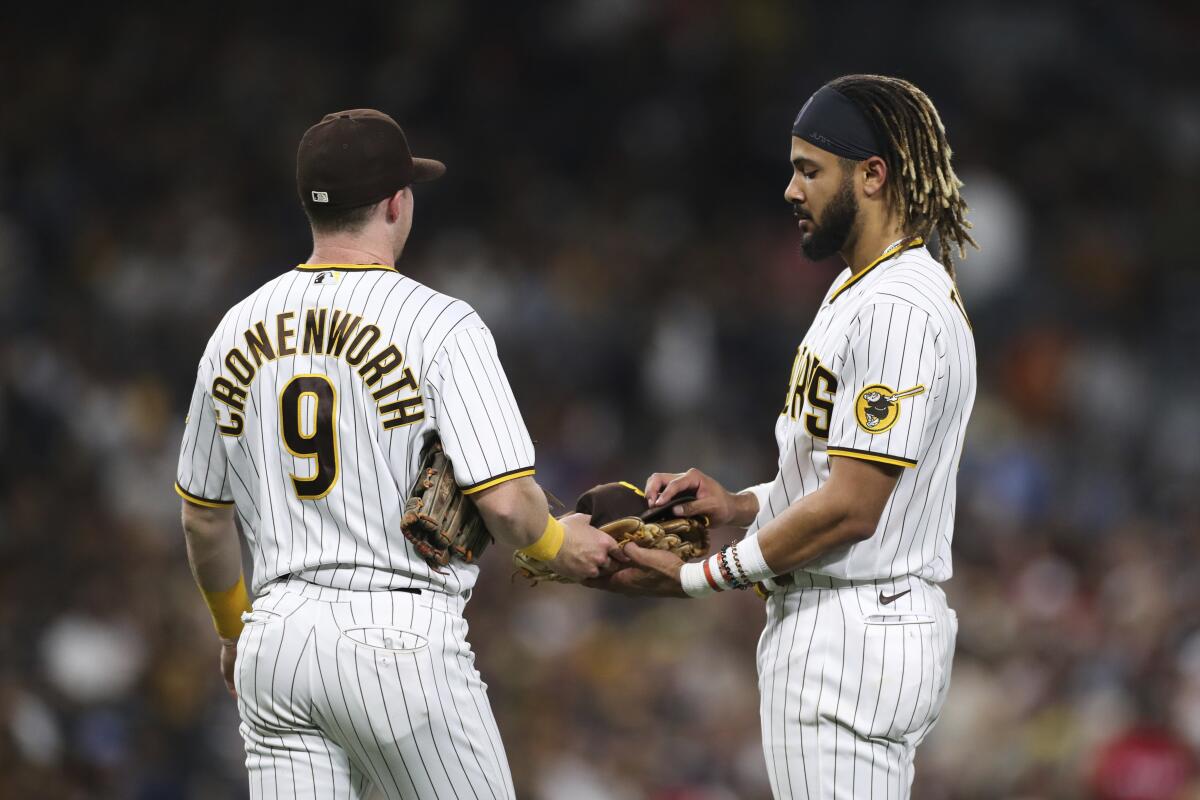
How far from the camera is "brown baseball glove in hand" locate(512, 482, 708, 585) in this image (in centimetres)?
390

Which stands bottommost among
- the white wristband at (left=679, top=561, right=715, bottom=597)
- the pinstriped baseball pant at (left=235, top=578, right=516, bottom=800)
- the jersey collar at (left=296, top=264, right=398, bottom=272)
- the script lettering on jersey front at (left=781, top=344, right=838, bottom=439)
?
the pinstriped baseball pant at (left=235, top=578, right=516, bottom=800)

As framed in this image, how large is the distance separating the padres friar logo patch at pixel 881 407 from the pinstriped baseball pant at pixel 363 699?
1011 millimetres

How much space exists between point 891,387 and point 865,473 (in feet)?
0.64

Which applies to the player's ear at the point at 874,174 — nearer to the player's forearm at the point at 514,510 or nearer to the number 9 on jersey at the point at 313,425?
the player's forearm at the point at 514,510

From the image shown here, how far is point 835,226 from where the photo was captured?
11.9 ft

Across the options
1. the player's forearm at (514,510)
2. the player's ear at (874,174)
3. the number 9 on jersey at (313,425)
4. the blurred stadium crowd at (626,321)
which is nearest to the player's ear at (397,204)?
the number 9 on jersey at (313,425)

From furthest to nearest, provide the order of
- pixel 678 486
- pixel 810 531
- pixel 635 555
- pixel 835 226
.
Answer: pixel 678 486, pixel 635 555, pixel 835 226, pixel 810 531

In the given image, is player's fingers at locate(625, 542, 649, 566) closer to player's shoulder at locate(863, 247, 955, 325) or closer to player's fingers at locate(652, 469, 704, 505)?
player's fingers at locate(652, 469, 704, 505)

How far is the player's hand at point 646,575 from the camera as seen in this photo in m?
3.87

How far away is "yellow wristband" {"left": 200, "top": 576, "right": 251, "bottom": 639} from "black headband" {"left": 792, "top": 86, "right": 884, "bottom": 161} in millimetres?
1788

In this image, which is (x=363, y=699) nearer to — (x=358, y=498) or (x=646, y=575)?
(x=358, y=498)

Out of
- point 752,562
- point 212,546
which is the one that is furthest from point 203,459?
point 752,562

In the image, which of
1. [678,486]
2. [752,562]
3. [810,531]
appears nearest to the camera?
[810,531]

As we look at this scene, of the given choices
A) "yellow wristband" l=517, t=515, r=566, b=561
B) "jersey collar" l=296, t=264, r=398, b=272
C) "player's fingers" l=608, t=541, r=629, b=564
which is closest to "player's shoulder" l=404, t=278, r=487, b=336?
"jersey collar" l=296, t=264, r=398, b=272
